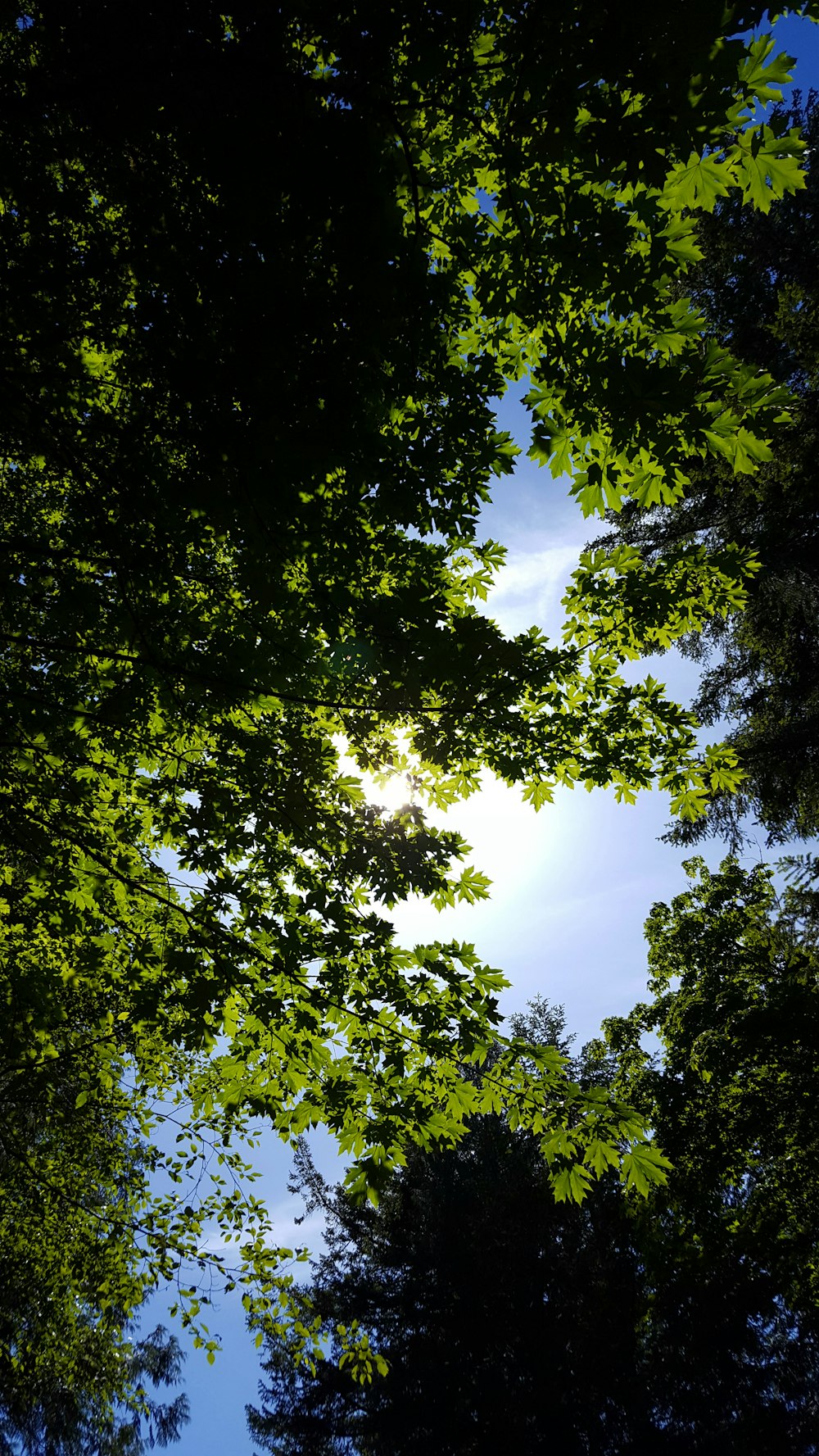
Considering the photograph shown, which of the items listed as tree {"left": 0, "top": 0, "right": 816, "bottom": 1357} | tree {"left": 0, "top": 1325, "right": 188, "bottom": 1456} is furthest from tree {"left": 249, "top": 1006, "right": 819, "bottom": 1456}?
tree {"left": 0, "top": 0, "right": 816, "bottom": 1357}

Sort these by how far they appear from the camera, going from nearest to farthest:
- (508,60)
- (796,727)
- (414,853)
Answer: (508,60) → (414,853) → (796,727)

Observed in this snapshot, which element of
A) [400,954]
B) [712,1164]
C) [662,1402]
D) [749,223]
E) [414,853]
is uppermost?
[749,223]

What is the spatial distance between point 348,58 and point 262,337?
3.88 ft

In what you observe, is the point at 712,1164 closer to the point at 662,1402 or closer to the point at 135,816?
the point at 135,816

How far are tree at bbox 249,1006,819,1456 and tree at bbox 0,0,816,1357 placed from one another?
13455 mm

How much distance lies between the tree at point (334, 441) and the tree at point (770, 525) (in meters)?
4.59

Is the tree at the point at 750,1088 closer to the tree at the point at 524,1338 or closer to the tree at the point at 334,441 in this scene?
the tree at the point at 524,1338

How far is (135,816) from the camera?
5.25m

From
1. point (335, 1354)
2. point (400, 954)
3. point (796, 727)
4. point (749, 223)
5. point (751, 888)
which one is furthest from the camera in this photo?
point (335, 1354)

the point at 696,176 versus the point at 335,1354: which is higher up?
the point at 696,176

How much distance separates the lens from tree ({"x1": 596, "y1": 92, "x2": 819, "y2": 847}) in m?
7.91

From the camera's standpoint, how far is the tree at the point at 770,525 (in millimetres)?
7906

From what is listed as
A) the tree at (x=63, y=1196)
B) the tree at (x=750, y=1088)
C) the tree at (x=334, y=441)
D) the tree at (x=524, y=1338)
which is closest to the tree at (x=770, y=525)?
the tree at (x=750, y=1088)

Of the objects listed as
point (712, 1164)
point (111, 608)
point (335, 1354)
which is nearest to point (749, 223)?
point (111, 608)
